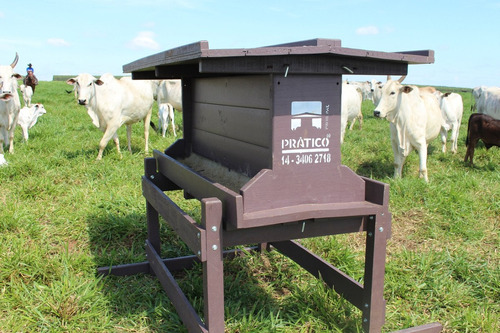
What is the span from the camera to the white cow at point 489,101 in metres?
11.7

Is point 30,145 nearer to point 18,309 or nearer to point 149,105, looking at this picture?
point 149,105

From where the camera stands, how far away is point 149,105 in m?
8.70

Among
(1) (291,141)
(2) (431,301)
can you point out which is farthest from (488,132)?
(1) (291,141)

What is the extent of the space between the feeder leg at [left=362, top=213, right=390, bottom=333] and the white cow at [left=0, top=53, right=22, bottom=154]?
7.14 meters

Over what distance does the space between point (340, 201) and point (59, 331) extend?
73.6 inches

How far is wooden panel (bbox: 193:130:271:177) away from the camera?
2.45 metres

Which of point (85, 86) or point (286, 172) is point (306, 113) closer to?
point (286, 172)

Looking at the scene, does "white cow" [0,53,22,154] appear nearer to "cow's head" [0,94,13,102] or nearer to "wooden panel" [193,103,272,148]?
"cow's head" [0,94,13,102]

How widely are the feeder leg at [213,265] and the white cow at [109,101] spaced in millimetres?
5379

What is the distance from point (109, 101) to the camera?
7.76 m

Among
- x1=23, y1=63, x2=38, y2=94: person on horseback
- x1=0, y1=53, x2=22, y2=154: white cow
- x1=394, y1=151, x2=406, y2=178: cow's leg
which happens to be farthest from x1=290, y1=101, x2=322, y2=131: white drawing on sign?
x1=23, y1=63, x2=38, y2=94: person on horseback

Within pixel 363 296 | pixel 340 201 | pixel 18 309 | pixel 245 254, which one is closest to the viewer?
pixel 340 201

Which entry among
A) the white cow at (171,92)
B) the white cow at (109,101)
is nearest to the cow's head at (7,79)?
the white cow at (109,101)

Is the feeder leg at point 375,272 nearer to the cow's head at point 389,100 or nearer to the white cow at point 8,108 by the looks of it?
the cow's head at point 389,100
